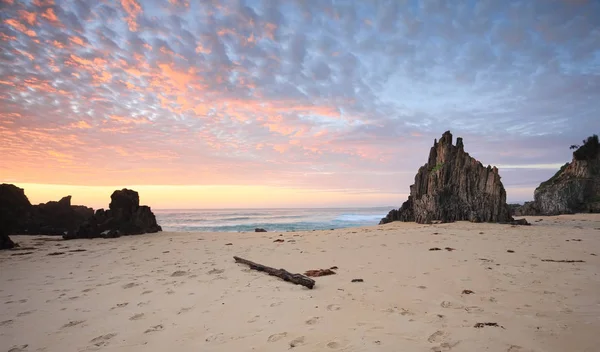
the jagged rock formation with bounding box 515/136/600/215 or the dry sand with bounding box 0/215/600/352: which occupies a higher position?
the jagged rock formation with bounding box 515/136/600/215

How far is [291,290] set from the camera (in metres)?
5.84

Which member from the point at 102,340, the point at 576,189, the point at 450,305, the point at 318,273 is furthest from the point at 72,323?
the point at 576,189

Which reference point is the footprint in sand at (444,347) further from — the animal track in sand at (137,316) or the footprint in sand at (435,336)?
the animal track in sand at (137,316)

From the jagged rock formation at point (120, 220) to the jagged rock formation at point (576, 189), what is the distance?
4571 centimetres

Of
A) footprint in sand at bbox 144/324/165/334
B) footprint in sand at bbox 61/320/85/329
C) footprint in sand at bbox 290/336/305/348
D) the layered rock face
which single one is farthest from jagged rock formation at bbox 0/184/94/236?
the layered rock face

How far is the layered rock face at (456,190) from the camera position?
20438 millimetres

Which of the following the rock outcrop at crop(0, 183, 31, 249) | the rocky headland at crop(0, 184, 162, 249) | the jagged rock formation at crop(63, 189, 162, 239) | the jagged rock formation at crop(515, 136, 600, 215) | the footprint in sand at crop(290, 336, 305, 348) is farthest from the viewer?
the jagged rock formation at crop(515, 136, 600, 215)

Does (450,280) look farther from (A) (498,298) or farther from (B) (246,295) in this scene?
(B) (246,295)

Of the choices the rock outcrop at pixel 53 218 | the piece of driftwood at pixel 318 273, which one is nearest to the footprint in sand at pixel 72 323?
the piece of driftwood at pixel 318 273

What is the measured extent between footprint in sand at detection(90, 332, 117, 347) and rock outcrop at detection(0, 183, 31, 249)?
14514mm

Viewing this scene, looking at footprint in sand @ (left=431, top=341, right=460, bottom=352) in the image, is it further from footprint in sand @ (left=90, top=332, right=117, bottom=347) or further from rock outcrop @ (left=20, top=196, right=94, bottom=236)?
rock outcrop @ (left=20, top=196, right=94, bottom=236)

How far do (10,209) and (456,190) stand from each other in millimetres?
29276

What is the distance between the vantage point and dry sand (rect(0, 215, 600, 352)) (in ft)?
11.9

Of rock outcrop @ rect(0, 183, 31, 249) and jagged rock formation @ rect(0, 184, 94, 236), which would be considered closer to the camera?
rock outcrop @ rect(0, 183, 31, 249)
